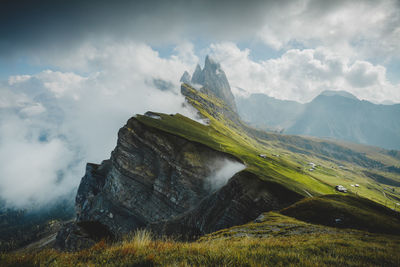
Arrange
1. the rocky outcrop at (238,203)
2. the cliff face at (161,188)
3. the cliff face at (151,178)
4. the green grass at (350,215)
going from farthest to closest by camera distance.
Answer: the cliff face at (151,178) < the cliff face at (161,188) < the rocky outcrop at (238,203) < the green grass at (350,215)

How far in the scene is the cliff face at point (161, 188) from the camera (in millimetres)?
38938

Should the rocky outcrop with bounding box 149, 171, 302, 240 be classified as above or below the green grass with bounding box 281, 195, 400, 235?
below

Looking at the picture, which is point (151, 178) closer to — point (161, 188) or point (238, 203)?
point (161, 188)

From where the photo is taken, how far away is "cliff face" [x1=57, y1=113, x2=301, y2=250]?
38.9 meters

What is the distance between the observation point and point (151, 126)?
62750 millimetres

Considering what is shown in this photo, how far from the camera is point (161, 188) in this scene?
57.5 m

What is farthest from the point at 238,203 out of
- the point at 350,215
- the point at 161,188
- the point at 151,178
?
the point at 151,178

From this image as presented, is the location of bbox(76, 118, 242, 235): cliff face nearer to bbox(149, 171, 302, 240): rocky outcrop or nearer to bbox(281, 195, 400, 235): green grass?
bbox(149, 171, 302, 240): rocky outcrop

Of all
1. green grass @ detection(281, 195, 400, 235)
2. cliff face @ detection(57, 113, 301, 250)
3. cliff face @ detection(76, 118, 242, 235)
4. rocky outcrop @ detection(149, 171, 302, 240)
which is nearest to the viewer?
green grass @ detection(281, 195, 400, 235)

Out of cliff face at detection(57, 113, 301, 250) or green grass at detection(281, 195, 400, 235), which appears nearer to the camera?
green grass at detection(281, 195, 400, 235)

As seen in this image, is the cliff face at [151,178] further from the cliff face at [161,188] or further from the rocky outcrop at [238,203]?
the rocky outcrop at [238,203]

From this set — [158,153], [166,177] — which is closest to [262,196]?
[166,177]

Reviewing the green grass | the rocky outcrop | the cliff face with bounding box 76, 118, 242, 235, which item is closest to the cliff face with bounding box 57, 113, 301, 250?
the cliff face with bounding box 76, 118, 242, 235

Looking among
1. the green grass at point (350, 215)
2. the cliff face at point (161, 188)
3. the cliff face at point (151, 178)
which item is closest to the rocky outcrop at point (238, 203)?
the cliff face at point (161, 188)
